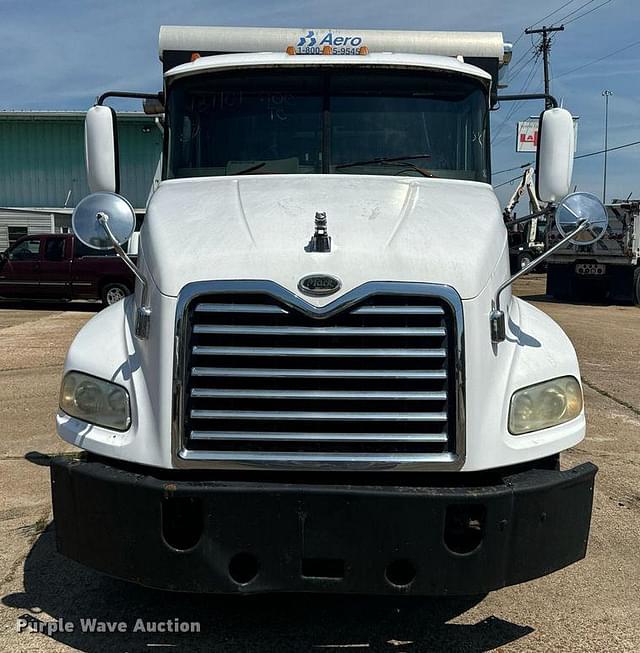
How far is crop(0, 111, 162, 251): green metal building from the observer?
29.9 metres

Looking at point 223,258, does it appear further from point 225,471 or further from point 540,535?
point 540,535

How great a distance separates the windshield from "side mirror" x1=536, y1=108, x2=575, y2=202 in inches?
14.4

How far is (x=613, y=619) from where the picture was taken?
3.61 m

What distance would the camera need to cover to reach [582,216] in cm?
363

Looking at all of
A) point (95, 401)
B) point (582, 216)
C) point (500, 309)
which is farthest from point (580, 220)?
point (95, 401)

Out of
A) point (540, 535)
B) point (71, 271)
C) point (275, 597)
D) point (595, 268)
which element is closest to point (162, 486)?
point (275, 597)

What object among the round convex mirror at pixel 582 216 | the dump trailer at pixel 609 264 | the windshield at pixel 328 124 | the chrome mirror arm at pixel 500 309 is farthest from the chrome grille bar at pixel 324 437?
the dump trailer at pixel 609 264

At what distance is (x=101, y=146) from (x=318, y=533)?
3163 millimetres

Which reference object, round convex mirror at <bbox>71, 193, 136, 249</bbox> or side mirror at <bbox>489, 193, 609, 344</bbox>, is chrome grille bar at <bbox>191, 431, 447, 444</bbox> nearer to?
side mirror at <bbox>489, 193, 609, 344</bbox>

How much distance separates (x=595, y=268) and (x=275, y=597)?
17.9m

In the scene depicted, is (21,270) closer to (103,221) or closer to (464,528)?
(103,221)

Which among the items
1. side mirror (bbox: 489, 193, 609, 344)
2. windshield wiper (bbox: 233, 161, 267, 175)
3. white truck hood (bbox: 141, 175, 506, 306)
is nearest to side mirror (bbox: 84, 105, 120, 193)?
white truck hood (bbox: 141, 175, 506, 306)

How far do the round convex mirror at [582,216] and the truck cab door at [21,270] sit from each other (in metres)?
15.2

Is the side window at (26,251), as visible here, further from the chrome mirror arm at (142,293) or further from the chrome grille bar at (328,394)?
the chrome grille bar at (328,394)
